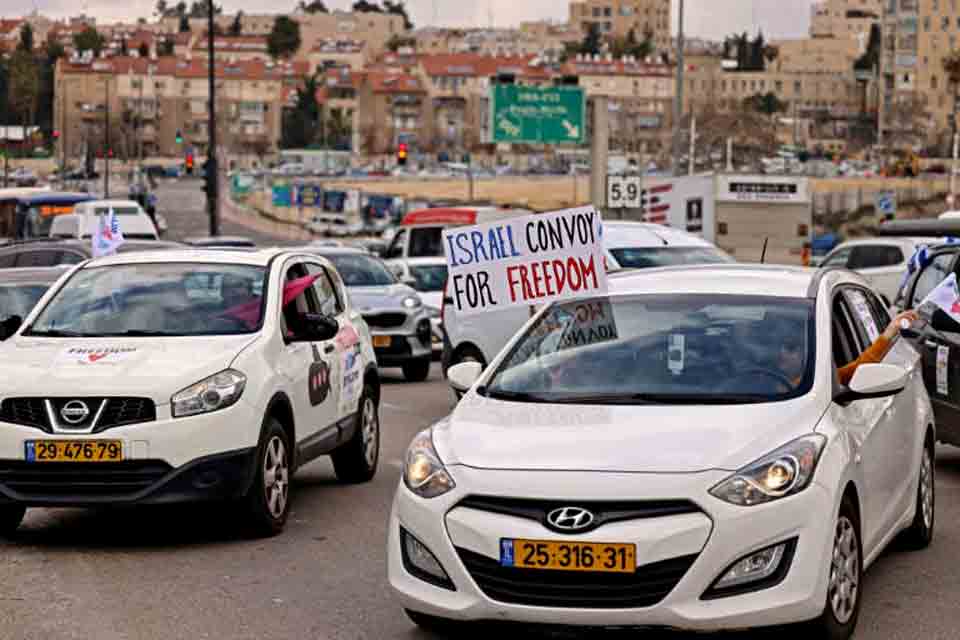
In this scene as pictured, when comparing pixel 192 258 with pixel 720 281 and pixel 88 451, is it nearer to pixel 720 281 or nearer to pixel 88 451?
pixel 88 451

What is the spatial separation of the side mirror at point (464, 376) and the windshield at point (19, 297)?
7.32 metres

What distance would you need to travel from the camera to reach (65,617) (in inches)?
308

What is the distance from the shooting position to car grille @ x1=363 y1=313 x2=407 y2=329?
22.3 metres

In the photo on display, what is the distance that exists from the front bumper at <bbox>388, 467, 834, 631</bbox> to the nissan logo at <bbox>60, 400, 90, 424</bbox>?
3016 mm

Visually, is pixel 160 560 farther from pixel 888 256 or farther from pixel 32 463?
pixel 888 256

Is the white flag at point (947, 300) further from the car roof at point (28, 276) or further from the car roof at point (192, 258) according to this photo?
the car roof at point (28, 276)

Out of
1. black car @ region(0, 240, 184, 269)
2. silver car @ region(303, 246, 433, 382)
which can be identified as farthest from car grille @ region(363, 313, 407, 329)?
black car @ region(0, 240, 184, 269)

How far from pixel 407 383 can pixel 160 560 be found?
42.4ft

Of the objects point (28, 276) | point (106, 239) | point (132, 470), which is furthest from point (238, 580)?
point (106, 239)

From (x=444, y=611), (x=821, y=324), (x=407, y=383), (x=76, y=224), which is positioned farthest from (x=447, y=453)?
(x=76, y=224)

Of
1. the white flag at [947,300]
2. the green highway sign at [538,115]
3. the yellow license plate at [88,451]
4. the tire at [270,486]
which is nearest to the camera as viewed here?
the yellow license plate at [88,451]

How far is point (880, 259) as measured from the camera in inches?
1314

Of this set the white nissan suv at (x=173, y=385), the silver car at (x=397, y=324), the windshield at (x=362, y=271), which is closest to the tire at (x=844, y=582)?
the white nissan suv at (x=173, y=385)

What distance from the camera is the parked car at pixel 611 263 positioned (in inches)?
685
